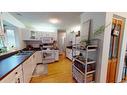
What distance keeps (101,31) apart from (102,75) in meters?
1.04

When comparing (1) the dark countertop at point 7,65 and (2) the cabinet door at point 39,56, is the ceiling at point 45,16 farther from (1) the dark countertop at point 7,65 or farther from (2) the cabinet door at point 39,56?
(1) the dark countertop at point 7,65

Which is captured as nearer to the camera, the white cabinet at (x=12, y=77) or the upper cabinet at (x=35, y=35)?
the white cabinet at (x=12, y=77)

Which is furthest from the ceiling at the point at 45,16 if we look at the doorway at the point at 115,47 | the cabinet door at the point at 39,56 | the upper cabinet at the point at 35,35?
the cabinet door at the point at 39,56

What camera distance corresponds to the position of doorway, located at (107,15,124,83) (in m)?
1.95

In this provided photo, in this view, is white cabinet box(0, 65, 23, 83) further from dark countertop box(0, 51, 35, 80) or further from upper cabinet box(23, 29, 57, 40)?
upper cabinet box(23, 29, 57, 40)

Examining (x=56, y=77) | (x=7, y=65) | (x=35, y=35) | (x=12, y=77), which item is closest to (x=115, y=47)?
(x=56, y=77)

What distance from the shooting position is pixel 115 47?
6.97 ft

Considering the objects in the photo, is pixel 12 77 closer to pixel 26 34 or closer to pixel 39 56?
pixel 39 56

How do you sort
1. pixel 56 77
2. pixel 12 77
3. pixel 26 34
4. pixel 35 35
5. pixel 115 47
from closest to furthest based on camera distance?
pixel 12 77
pixel 115 47
pixel 56 77
pixel 26 34
pixel 35 35

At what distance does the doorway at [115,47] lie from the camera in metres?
1.95

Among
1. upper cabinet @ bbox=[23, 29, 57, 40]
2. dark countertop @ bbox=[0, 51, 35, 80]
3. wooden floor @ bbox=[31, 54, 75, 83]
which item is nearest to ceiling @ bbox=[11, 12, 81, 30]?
upper cabinet @ bbox=[23, 29, 57, 40]
